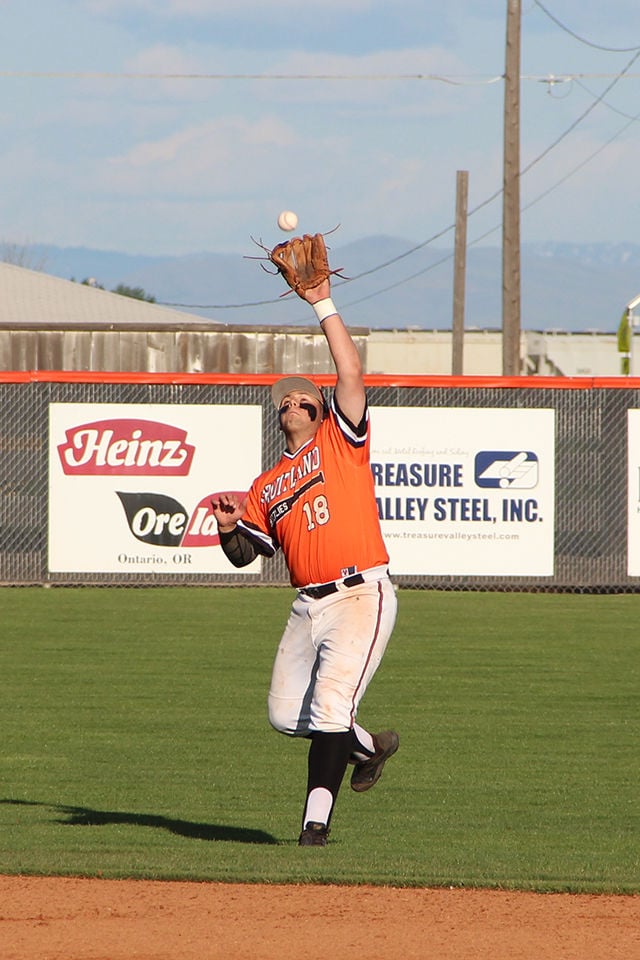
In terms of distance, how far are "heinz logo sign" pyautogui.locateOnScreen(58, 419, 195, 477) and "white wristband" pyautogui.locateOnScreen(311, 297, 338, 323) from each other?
34.7 ft

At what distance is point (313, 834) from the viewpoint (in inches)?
236

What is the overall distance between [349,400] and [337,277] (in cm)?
71

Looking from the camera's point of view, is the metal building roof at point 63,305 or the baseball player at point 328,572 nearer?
the baseball player at point 328,572

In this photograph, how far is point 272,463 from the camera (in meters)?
16.6

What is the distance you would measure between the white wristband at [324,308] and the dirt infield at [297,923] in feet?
7.45

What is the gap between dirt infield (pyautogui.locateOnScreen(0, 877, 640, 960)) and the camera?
469 cm

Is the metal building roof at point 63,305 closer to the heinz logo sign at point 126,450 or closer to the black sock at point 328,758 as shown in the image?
the heinz logo sign at point 126,450

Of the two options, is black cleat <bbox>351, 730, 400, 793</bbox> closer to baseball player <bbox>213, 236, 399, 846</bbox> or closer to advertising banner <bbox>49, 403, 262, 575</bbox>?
baseball player <bbox>213, 236, 399, 846</bbox>

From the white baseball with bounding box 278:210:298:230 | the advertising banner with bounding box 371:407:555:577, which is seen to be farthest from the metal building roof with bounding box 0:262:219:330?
A: the white baseball with bounding box 278:210:298:230

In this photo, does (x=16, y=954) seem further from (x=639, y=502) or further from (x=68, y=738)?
(x=639, y=502)

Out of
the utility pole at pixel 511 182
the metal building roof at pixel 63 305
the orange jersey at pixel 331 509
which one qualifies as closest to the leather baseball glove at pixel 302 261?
the orange jersey at pixel 331 509

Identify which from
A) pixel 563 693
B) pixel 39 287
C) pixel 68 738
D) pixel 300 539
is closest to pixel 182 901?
pixel 300 539

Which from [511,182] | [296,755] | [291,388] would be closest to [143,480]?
[296,755]

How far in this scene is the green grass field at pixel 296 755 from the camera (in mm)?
5988
